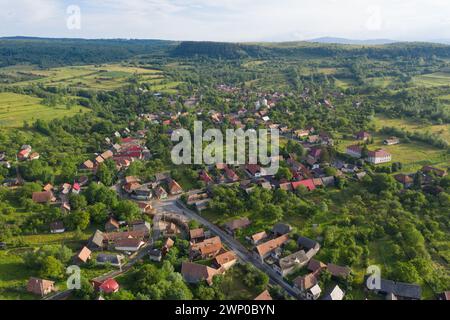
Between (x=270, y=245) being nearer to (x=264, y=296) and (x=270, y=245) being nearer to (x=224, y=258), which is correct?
(x=224, y=258)

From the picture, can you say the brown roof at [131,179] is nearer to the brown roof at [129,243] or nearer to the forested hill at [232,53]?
the brown roof at [129,243]

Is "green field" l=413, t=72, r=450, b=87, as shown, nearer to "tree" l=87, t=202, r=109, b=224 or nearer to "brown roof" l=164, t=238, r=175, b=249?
"brown roof" l=164, t=238, r=175, b=249

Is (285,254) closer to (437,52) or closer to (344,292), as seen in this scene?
(344,292)

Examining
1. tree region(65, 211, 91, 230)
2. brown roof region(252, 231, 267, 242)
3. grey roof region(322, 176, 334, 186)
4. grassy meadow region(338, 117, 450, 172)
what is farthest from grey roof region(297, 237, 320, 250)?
grassy meadow region(338, 117, 450, 172)

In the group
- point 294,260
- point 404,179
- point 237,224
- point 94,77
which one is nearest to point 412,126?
point 404,179

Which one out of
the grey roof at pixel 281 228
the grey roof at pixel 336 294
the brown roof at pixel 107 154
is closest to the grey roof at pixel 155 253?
the grey roof at pixel 281 228

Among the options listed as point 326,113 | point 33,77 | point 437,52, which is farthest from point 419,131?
point 33,77
